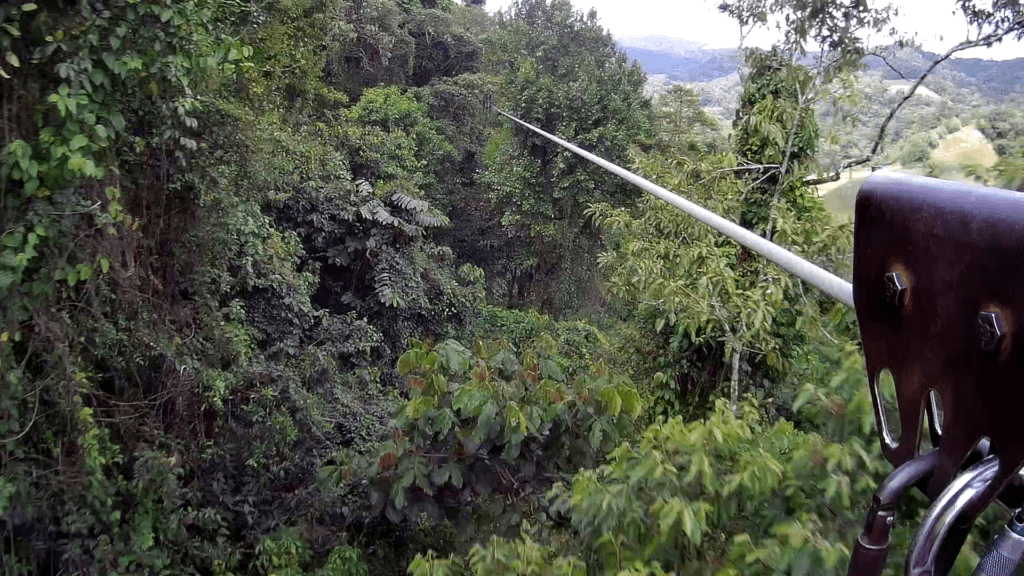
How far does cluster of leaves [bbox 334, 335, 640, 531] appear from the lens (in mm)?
2357

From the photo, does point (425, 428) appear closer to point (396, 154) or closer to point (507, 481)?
point (507, 481)

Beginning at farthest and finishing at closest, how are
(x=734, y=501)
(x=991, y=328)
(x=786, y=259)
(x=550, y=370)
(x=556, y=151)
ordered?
1. (x=556, y=151)
2. (x=550, y=370)
3. (x=734, y=501)
4. (x=786, y=259)
5. (x=991, y=328)

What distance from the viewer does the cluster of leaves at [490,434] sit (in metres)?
2.36

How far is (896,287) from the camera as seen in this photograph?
1.51ft

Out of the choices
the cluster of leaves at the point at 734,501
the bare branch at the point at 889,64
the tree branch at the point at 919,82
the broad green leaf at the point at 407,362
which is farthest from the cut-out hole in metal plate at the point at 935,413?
the bare branch at the point at 889,64

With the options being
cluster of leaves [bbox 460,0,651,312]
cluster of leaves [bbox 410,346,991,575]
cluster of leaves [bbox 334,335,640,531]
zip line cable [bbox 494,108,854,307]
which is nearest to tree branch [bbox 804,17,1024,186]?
cluster of leaves [bbox 334,335,640,531]

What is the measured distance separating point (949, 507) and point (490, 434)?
2.03 m

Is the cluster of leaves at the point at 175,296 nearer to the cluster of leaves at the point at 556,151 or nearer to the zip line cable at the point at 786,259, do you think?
the zip line cable at the point at 786,259

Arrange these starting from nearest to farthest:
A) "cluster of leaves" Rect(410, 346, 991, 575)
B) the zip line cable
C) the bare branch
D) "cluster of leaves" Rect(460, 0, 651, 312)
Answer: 1. the zip line cable
2. "cluster of leaves" Rect(410, 346, 991, 575)
3. the bare branch
4. "cluster of leaves" Rect(460, 0, 651, 312)

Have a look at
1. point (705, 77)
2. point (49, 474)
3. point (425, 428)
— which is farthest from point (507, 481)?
point (705, 77)

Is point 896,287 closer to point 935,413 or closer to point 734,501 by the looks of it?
point 935,413

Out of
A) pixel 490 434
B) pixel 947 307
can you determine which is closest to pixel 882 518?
pixel 947 307

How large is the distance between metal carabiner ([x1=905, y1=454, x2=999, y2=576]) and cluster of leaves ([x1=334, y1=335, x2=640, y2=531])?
1884 millimetres

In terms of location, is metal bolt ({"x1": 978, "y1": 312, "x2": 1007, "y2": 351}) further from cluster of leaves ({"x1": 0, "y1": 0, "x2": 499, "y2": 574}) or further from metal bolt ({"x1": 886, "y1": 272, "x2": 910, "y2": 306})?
cluster of leaves ({"x1": 0, "y1": 0, "x2": 499, "y2": 574})
